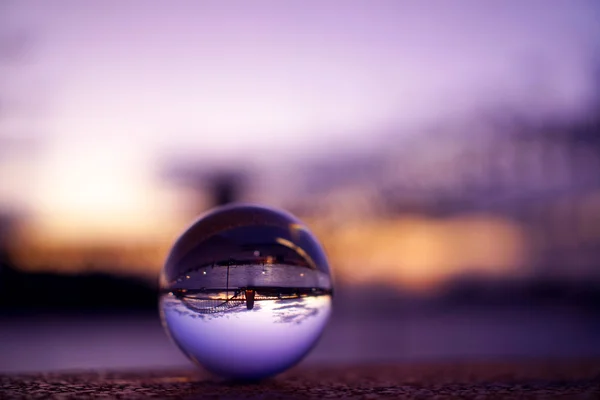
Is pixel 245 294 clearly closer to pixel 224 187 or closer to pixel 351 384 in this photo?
pixel 351 384

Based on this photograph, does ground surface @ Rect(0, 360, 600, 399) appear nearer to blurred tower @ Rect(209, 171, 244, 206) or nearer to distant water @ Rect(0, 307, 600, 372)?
distant water @ Rect(0, 307, 600, 372)

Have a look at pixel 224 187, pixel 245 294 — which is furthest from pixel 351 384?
pixel 224 187

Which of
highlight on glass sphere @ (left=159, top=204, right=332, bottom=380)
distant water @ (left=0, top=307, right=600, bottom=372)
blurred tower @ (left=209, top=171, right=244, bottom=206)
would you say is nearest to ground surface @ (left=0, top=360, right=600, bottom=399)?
highlight on glass sphere @ (left=159, top=204, right=332, bottom=380)

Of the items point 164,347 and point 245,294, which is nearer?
point 245,294

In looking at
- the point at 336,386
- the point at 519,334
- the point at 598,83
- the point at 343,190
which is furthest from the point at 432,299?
the point at 336,386

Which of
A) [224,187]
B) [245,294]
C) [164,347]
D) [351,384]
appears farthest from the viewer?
[224,187]

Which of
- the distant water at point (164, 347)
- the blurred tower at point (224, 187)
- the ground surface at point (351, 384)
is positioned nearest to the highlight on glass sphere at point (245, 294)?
the ground surface at point (351, 384)
